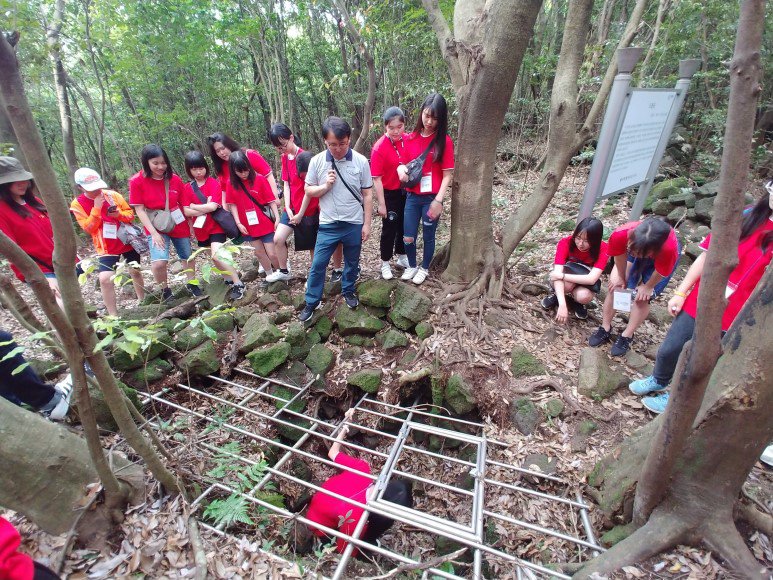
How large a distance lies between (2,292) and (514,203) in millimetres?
Result: 8200

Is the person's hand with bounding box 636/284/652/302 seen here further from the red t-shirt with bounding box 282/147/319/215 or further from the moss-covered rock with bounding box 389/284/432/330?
the red t-shirt with bounding box 282/147/319/215

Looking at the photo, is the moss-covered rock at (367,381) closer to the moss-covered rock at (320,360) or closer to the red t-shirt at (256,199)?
the moss-covered rock at (320,360)

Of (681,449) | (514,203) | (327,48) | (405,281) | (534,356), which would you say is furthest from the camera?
(327,48)

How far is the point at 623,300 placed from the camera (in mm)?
3471

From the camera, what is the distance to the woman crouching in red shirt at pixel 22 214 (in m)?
3.09

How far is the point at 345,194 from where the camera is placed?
3768 millimetres

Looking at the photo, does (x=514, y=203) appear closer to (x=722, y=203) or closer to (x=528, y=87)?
(x=528, y=87)

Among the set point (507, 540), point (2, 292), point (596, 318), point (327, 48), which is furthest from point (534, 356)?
point (327, 48)

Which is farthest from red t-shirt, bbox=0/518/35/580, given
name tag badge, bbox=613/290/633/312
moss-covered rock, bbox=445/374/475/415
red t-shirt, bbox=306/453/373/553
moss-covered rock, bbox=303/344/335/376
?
name tag badge, bbox=613/290/633/312

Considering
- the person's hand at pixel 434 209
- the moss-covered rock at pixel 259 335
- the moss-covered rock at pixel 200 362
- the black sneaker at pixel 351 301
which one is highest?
the person's hand at pixel 434 209

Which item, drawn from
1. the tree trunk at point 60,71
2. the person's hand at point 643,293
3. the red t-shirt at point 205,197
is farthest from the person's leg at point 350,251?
the tree trunk at point 60,71

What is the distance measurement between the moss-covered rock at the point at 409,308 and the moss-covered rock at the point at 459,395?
2.69 ft

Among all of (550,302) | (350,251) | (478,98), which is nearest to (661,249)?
(550,302)

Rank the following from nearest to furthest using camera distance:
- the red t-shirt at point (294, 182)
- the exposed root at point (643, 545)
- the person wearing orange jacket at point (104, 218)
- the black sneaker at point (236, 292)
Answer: the exposed root at point (643, 545), the person wearing orange jacket at point (104, 218), the red t-shirt at point (294, 182), the black sneaker at point (236, 292)
